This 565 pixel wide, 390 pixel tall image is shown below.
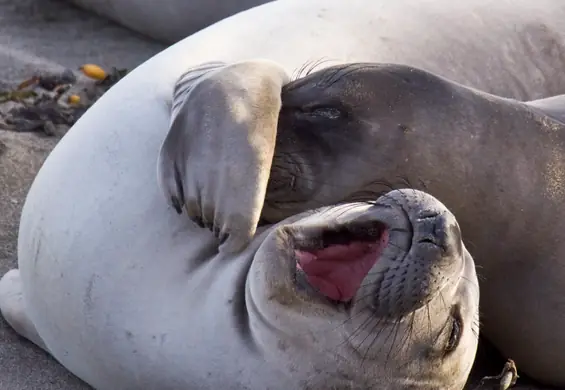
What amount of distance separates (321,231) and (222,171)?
0.31m

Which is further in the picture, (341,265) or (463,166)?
(463,166)

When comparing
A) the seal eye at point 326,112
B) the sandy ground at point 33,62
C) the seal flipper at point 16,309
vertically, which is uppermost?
the seal eye at point 326,112

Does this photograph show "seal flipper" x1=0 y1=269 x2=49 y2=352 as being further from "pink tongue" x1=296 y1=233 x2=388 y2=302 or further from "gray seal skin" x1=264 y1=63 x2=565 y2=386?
"pink tongue" x1=296 y1=233 x2=388 y2=302

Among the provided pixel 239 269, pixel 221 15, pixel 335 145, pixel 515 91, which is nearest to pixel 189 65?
pixel 335 145

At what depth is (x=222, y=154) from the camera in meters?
2.63

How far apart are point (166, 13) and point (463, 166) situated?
2.72 m

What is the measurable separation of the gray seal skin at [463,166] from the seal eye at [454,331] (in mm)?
504

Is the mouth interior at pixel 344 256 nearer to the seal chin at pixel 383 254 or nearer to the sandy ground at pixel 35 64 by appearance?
the seal chin at pixel 383 254

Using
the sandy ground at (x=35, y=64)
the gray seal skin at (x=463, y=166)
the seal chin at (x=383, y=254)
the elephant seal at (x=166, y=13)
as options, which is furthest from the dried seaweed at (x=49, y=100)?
the seal chin at (x=383, y=254)

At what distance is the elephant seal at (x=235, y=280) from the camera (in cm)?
232

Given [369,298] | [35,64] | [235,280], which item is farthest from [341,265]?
[35,64]

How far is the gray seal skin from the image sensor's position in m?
2.86

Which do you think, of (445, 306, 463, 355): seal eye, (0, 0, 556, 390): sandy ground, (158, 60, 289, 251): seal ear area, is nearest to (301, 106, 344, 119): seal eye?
(158, 60, 289, 251): seal ear area

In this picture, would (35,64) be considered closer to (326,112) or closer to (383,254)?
(326,112)
